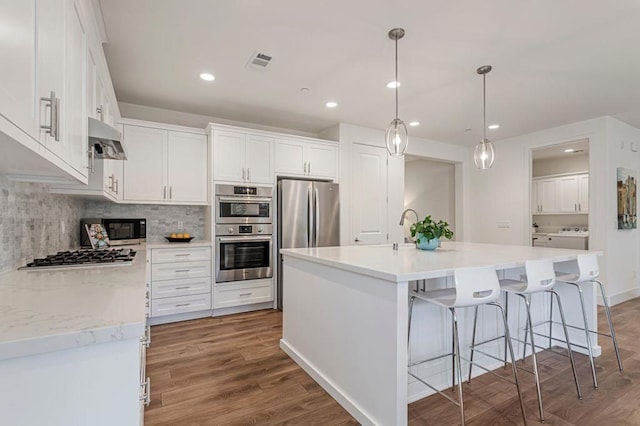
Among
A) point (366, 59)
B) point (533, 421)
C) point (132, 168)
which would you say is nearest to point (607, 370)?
point (533, 421)

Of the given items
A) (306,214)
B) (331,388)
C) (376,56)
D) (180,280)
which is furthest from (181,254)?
(376,56)

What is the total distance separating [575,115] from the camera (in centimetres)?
428

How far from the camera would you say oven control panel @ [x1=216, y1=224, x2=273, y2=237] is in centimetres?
380

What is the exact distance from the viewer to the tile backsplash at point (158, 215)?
12.1 feet

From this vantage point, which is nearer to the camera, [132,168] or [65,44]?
[65,44]

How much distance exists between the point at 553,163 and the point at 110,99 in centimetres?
829

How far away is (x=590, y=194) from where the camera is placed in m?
4.42

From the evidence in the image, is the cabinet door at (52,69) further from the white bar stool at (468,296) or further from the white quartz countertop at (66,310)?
the white bar stool at (468,296)

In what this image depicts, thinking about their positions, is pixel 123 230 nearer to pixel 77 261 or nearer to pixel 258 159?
pixel 258 159

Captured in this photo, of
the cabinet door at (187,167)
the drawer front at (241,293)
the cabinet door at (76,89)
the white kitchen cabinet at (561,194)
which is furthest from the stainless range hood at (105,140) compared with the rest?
the white kitchen cabinet at (561,194)

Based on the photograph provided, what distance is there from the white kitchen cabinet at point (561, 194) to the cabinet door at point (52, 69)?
698cm

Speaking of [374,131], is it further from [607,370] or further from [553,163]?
[553,163]

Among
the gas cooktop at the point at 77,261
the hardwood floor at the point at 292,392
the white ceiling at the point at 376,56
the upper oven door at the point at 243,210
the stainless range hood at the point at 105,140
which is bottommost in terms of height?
the hardwood floor at the point at 292,392

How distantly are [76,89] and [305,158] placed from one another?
3.04 meters
